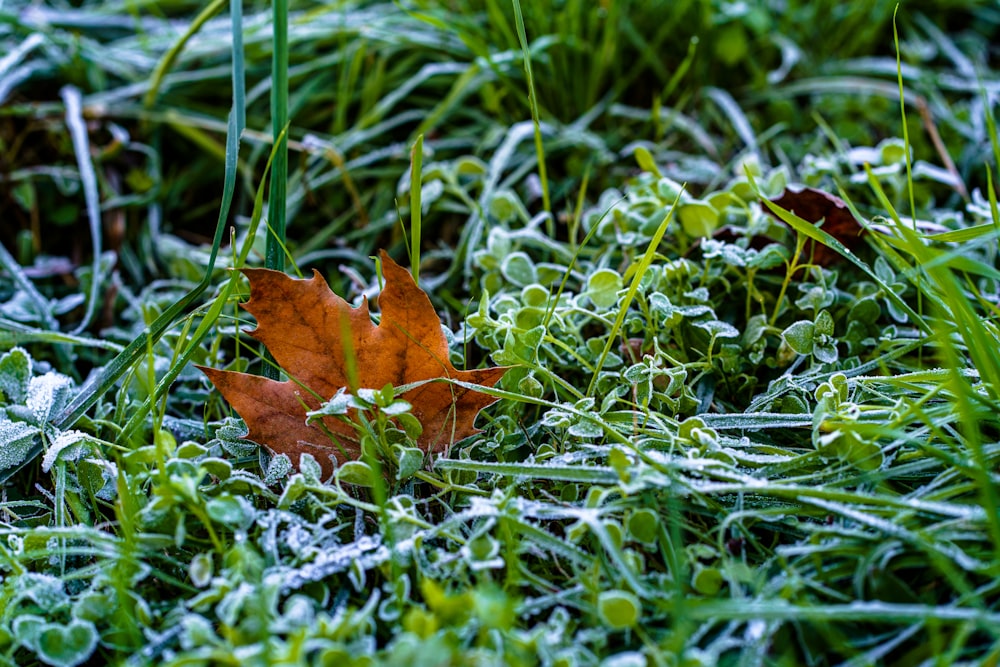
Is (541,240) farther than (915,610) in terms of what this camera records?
Yes

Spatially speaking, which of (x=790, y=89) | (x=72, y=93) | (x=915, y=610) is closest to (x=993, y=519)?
(x=915, y=610)

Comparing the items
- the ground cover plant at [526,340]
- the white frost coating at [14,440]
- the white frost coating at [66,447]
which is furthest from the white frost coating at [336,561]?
the white frost coating at [14,440]

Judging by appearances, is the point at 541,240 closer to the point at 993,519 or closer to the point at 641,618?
the point at 641,618

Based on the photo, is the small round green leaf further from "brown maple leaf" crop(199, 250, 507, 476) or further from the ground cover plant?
"brown maple leaf" crop(199, 250, 507, 476)

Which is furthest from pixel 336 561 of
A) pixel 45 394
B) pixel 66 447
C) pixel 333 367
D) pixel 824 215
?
pixel 824 215

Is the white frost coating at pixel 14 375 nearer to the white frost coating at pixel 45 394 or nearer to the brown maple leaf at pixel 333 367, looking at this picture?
the white frost coating at pixel 45 394

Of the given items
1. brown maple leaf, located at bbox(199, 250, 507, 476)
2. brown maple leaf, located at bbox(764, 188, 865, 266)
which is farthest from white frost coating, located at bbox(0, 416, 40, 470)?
brown maple leaf, located at bbox(764, 188, 865, 266)

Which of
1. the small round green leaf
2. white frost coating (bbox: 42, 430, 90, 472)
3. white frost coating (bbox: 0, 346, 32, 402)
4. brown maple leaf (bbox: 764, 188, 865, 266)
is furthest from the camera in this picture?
brown maple leaf (bbox: 764, 188, 865, 266)
